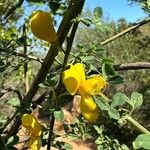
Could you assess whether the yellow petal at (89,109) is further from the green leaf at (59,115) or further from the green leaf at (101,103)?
the green leaf at (59,115)

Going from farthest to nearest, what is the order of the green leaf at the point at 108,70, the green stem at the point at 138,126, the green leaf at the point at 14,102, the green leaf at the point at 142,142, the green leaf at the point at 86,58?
the green leaf at the point at 14,102 → the green leaf at the point at 86,58 → the green leaf at the point at 108,70 → the green stem at the point at 138,126 → the green leaf at the point at 142,142

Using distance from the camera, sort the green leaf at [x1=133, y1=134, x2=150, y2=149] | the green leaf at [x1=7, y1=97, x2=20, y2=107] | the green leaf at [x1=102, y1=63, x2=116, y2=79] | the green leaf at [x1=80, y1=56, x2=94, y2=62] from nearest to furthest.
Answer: the green leaf at [x1=133, y1=134, x2=150, y2=149] < the green leaf at [x1=102, y1=63, x2=116, y2=79] < the green leaf at [x1=80, y1=56, x2=94, y2=62] < the green leaf at [x1=7, y1=97, x2=20, y2=107]

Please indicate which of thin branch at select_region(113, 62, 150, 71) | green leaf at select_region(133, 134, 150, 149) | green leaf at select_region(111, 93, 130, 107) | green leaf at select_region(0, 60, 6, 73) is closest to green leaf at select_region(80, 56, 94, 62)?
thin branch at select_region(113, 62, 150, 71)

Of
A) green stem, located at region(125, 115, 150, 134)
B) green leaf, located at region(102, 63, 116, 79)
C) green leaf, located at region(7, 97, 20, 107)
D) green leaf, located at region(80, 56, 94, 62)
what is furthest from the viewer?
green leaf, located at region(7, 97, 20, 107)

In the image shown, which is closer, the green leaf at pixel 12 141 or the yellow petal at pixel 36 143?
the yellow petal at pixel 36 143

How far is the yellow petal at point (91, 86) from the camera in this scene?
2.86 feet

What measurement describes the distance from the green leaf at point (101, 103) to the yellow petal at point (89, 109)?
13 mm

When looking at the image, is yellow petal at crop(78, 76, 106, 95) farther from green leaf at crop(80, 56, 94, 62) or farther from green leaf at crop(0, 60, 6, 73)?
green leaf at crop(0, 60, 6, 73)

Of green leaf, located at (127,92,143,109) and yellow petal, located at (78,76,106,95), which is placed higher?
yellow petal, located at (78,76,106,95)

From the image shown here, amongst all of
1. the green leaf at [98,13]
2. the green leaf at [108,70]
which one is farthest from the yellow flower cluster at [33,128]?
the green leaf at [98,13]

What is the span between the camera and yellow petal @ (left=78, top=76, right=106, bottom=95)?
873mm

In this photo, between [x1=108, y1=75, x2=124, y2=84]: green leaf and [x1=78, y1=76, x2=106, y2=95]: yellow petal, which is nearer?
[x1=78, y1=76, x2=106, y2=95]: yellow petal

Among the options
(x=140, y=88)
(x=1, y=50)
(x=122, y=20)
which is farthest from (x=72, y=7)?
(x=122, y=20)

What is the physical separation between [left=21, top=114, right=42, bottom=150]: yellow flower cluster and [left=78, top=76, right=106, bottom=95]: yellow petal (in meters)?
0.21
